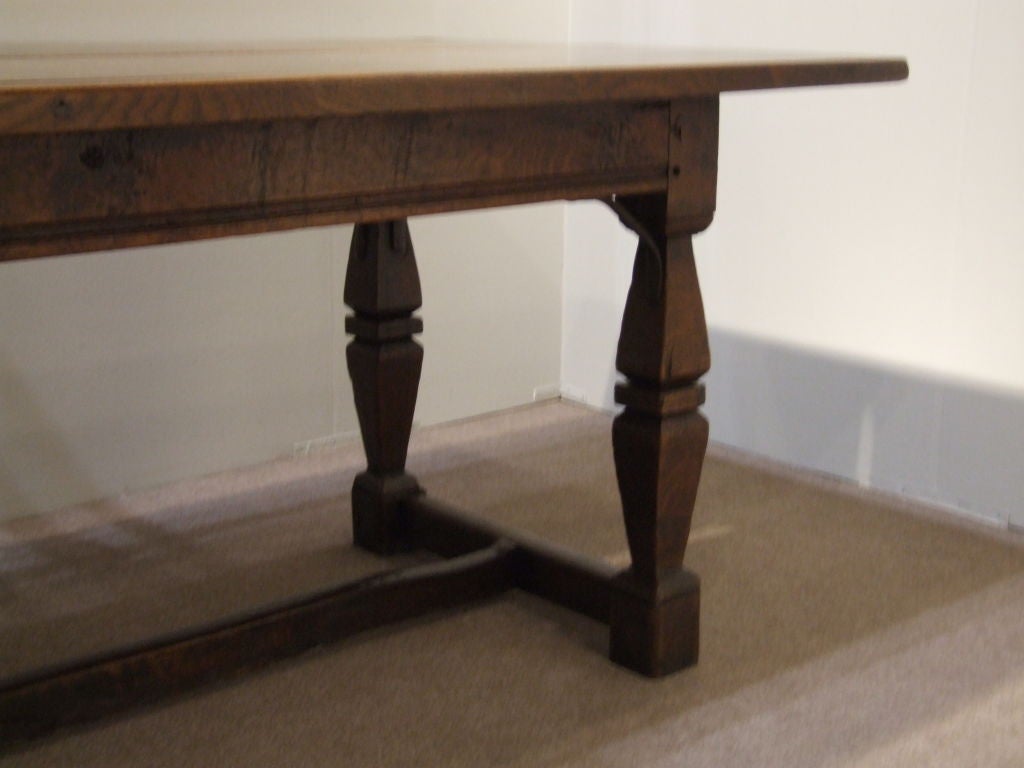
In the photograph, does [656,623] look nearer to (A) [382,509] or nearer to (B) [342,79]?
(A) [382,509]

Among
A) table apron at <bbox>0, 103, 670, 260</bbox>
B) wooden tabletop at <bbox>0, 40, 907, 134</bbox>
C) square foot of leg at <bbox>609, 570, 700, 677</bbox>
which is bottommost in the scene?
square foot of leg at <bbox>609, 570, 700, 677</bbox>

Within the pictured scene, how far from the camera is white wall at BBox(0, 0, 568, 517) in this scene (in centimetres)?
221

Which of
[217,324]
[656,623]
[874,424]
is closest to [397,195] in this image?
[656,623]

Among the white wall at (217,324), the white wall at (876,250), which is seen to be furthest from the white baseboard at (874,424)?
the white wall at (217,324)

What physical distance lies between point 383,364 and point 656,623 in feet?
2.03

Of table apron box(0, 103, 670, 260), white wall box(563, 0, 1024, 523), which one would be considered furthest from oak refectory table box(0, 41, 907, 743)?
white wall box(563, 0, 1024, 523)

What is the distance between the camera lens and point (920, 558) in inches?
80.2

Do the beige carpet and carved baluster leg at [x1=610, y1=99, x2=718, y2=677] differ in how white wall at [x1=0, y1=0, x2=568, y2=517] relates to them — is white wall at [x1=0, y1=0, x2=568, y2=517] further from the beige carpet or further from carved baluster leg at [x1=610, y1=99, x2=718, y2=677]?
carved baluster leg at [x1=610, y1=99, x2=718, y2=677]

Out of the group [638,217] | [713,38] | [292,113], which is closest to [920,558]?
[638,217]

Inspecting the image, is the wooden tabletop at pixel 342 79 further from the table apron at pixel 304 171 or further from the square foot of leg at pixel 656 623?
the square foot of leg at pixel 656 623

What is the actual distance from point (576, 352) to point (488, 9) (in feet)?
2.53

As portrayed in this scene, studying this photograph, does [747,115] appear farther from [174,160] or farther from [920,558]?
[174,160]

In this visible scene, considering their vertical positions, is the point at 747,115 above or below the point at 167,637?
above

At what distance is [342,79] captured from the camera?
1104 mm
